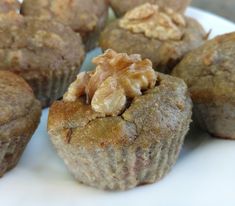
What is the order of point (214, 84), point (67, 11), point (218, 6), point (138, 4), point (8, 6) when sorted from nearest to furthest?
1. point (214, 84)
2. point (8, 6)
3. point (67, 11)
4. point (138, 4)
5. point (218, 6)

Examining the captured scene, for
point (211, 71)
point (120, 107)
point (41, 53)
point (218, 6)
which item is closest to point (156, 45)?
point (211, 71)

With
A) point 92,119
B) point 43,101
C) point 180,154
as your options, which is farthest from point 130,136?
point 43,101

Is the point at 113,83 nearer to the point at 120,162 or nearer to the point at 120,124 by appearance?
the point at 120,124

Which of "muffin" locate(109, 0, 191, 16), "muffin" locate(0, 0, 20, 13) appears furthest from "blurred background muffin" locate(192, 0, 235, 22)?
"muffin" locate(0, 0, 20, 13)

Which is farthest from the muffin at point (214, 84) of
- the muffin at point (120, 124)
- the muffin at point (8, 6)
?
the muffin at point (8, 6)

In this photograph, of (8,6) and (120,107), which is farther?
(8,6)

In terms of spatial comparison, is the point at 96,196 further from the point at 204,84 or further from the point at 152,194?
the point at 204,84

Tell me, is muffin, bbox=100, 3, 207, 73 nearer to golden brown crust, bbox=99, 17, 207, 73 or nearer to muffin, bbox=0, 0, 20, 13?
golden brown crust, bbox=99, 17, 207, 73
